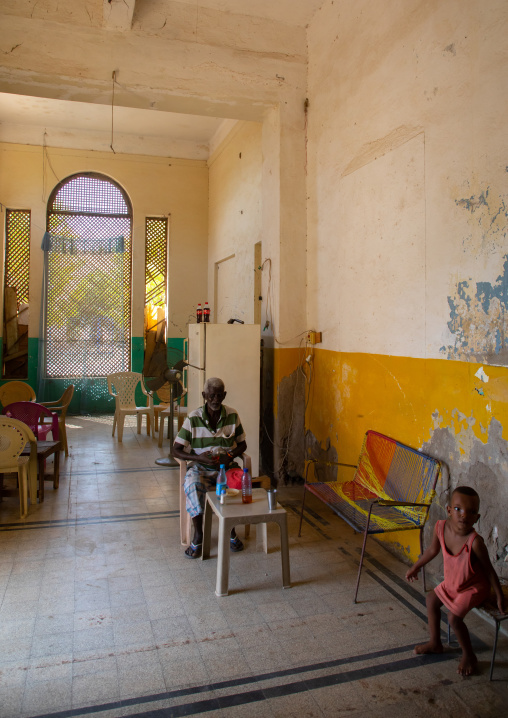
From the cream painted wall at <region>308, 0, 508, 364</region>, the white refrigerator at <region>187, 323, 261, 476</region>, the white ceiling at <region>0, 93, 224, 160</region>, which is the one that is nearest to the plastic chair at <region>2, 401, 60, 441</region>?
the white refrigerator at <region>187, 323, 261, 476</region>

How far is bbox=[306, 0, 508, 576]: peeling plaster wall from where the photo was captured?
2.87 meters

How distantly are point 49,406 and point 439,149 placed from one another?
488 cm

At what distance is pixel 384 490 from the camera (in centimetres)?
374

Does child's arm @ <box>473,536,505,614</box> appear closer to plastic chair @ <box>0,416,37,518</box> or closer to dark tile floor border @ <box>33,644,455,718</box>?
dark tile floor border @ <box>33,644,455,718</box>

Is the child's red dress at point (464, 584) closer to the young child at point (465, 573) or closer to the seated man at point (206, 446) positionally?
the young child at point (465, 573)

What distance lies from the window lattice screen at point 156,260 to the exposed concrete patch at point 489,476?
24.6 ft

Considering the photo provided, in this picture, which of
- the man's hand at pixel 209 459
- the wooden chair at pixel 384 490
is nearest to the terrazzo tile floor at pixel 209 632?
the wooden chair at pixel 384 490

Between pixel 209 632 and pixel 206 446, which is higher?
pixel 206 446

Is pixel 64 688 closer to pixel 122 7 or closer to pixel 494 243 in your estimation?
pixel 494 243

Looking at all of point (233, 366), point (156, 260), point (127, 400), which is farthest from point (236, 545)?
point (156, 260)

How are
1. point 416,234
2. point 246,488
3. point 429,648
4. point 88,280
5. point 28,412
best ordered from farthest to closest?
1. point 88,280
2. point 28,412
3. point 416,234
4. point 246,488
5. point 429,648

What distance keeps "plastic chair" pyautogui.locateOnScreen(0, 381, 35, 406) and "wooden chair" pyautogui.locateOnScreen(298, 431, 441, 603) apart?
148 inches

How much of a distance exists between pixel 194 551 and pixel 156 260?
7201 mm

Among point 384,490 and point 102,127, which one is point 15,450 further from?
point 102,127
